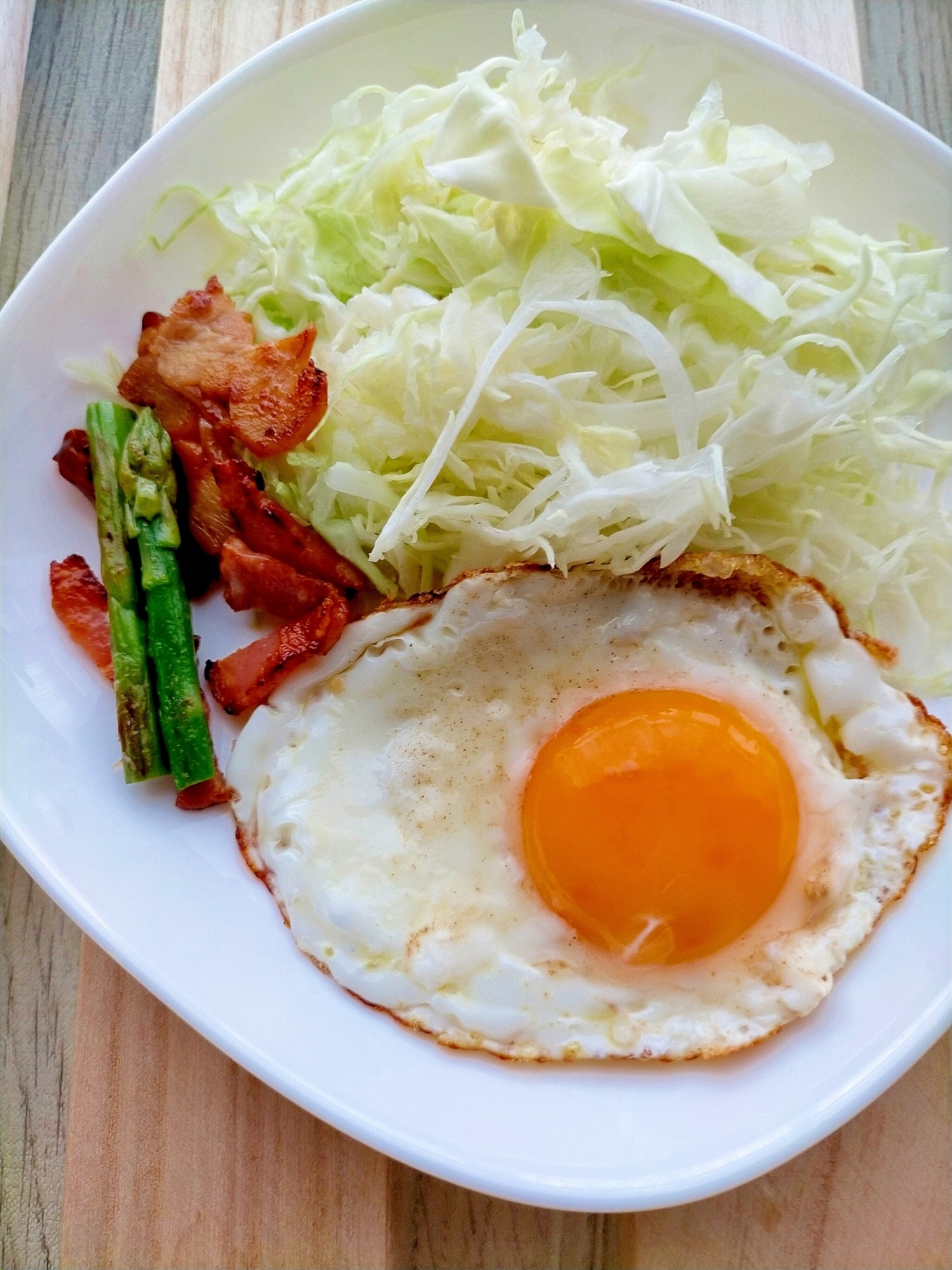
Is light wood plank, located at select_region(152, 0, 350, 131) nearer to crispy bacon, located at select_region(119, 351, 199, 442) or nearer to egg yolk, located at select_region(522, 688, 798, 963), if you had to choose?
crispy bacon, located at select_region(119, 351, 199, 442)

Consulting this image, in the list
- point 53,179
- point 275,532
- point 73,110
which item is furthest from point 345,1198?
point 73,110

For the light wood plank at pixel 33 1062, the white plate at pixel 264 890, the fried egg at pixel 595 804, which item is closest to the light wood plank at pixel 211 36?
the white plate at pixel 264 890

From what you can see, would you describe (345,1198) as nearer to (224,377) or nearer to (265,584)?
(265,584)

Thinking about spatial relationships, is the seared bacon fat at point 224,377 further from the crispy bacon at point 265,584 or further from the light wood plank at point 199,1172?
the light wood plank at point 199,1172

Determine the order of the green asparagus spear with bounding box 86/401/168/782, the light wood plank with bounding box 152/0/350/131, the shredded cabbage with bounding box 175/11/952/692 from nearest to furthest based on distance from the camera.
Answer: the shredded cabbage with bounding box 175/11/952/692 < the green asparagus spear with bounding box 86/401/168/782 < the light wood plank with bounding box 152/0/350/131

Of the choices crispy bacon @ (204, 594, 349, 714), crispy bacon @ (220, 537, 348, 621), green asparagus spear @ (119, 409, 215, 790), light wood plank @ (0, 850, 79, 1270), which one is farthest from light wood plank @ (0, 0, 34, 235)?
light wood plank @ (0, 850, 79, 1270)

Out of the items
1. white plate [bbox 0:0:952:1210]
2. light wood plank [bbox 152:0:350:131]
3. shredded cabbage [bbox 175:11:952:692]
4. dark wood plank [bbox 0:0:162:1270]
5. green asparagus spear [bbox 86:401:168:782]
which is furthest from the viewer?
light wood plank [bbox 152:0:350:131]
